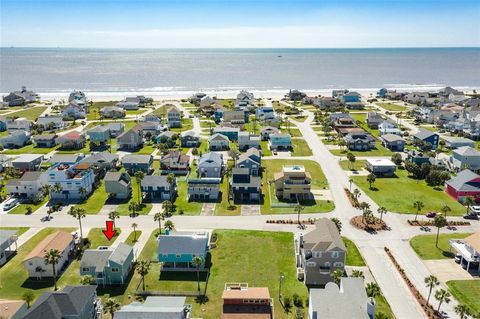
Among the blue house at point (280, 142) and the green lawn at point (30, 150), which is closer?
the green lawn at point (30, 150)

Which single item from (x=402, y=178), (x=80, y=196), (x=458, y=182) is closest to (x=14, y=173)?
(x=80, y=196)

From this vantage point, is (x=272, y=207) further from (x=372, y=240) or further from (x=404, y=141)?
(x=404, y=141)

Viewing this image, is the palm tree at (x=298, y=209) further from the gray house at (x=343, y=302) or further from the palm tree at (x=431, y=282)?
the palm tree at (x=431, y=282)

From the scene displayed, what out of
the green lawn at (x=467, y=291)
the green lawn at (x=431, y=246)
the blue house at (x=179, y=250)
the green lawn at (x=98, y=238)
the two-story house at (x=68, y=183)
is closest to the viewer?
the green lawn at (x=467, y=291)

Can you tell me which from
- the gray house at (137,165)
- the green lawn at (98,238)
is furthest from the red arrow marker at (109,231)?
the gray house at (137,165)

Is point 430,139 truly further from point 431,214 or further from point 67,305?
point 67,305

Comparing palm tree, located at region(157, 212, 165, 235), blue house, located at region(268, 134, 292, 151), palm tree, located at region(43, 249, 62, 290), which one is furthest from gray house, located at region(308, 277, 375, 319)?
blue house, located at region(268, 134, 292, 151)
